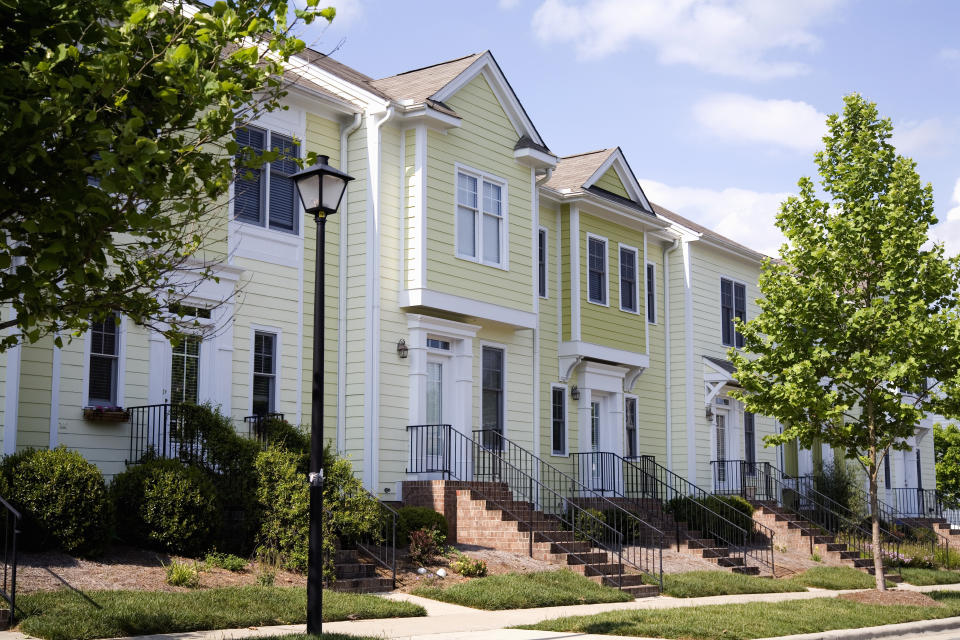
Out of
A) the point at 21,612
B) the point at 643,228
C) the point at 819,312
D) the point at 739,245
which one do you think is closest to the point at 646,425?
the point at 643,228

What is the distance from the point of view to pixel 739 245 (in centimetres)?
3027

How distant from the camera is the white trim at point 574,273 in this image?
23.6m

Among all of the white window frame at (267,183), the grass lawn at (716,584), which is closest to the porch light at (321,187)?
the white window frame at (267,183)

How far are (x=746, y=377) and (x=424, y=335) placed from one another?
584 centimetres

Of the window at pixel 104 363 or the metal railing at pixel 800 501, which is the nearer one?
the window at pixel 104 363

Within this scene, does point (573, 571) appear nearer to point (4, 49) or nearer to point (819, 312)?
point (819, 312)

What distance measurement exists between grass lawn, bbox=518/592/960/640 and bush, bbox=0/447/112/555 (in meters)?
5.31

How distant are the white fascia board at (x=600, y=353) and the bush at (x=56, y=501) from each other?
12682 millimetres

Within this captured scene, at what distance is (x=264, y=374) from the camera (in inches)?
684

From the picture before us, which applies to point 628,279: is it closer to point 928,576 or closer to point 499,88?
point 499,88

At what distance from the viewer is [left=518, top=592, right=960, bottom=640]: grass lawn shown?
12.3 metres

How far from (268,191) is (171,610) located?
28.1 ft

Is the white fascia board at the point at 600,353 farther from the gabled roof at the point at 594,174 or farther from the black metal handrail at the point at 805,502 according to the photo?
the black metal handrail at the point at 805,502

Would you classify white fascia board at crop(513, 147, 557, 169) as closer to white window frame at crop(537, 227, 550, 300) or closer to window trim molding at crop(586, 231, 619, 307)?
white window frame at crop(537, 227, 550, 300)
